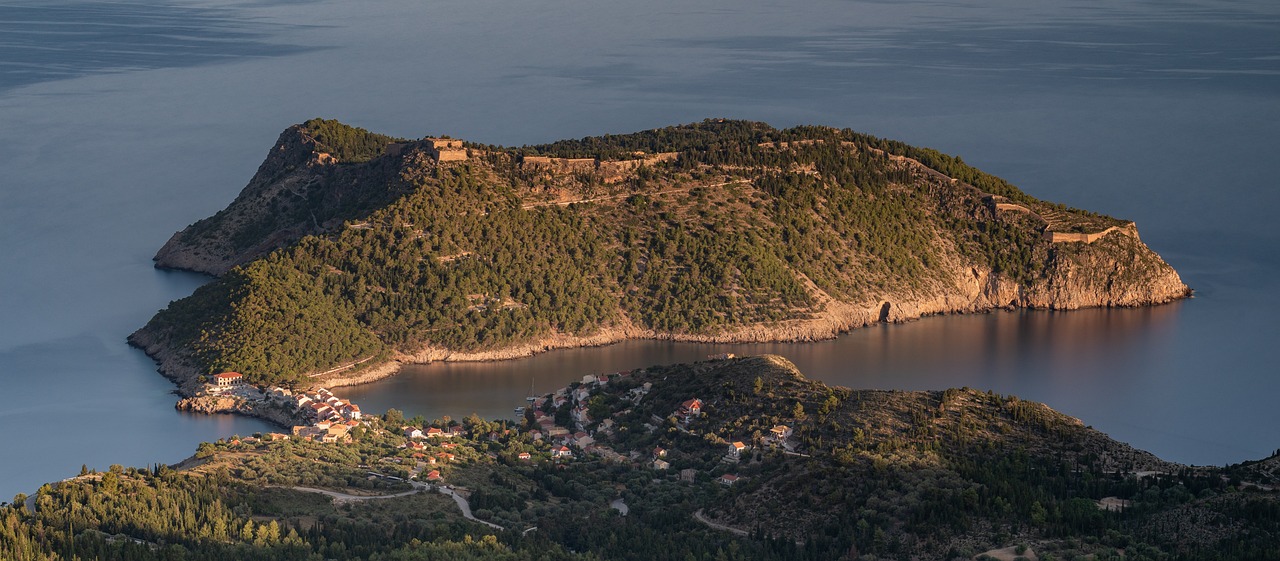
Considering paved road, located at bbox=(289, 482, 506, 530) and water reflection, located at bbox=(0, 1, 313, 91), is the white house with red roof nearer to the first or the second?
paved road, located at bbox=(289, 482, 506, 530)

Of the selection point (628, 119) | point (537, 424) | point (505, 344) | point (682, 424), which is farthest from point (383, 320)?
point (628, 119)

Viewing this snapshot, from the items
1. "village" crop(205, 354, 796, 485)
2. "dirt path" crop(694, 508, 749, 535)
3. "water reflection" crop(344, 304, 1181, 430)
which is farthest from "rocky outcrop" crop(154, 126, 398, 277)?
"dirt path" crop(694, 508, 749, 535)

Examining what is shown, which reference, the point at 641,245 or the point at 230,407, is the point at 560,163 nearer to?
the point at 641,245

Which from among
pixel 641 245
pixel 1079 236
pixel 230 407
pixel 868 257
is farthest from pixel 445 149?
pixel 1079 236

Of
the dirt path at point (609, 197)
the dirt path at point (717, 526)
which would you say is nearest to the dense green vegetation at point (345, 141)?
the dirt path at point (609, 197)

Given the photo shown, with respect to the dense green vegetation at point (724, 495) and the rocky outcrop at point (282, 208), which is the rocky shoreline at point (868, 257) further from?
the dense green vegetation at point (724, 495)

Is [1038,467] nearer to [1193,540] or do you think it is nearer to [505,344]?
[1193,540]
